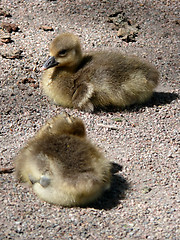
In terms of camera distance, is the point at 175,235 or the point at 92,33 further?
the point at 92,33

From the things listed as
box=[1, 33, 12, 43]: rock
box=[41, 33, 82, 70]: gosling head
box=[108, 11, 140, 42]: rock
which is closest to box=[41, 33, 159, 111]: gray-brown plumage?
box=[41, 33, 82, 70]: gosling head

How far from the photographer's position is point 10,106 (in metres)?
4.88

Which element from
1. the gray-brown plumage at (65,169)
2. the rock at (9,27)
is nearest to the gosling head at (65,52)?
the rock at (9,27)

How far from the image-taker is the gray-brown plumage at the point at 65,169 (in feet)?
11.0

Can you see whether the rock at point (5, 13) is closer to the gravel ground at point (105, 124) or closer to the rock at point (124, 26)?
the gravel ground at point (105, 124)

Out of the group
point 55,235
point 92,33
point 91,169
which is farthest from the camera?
point 92,33

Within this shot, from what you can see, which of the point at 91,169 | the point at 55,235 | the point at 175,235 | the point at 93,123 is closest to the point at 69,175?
the point at 91,169

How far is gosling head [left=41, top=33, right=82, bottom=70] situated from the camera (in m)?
5.12

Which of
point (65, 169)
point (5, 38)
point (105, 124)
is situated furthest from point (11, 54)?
point (65, 169)

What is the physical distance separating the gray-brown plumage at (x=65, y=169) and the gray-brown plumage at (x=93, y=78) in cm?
143

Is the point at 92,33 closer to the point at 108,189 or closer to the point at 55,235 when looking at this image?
the point at 108,189

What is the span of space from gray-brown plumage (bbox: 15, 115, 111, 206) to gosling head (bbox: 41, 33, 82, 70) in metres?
1.67

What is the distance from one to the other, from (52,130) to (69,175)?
469 mm

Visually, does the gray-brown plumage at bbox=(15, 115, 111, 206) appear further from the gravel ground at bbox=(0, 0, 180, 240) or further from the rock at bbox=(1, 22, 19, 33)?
the rock at bbox=(1, 22, 19, 33)
